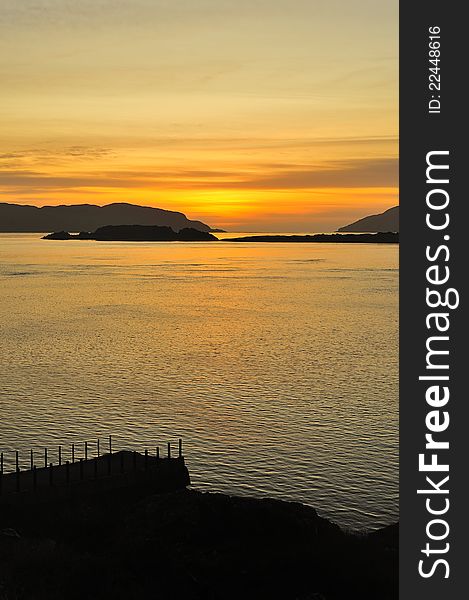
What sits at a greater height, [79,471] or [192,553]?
[79,471]

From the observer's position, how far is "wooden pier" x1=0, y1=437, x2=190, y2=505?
41.0 m

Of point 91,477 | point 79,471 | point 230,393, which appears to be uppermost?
point 79,471

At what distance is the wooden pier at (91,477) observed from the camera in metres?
41.0

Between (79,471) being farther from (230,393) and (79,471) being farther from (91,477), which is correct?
(230,393)

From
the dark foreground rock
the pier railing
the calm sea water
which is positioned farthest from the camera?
the calm sea water

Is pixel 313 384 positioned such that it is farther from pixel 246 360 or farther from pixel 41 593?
pixel 41 593

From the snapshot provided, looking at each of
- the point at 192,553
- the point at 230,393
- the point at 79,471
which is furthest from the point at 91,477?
the point at 230,393

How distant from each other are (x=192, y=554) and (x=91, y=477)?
456 inches

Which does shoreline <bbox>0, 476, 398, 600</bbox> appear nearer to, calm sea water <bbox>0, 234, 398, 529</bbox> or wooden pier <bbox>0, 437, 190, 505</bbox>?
wooden pier <bbox>0, 437, 190, 505</bbox>

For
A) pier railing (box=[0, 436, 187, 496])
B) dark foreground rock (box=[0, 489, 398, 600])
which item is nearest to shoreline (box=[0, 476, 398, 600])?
dark foreground rock (box=[0, 489, 398, 600])

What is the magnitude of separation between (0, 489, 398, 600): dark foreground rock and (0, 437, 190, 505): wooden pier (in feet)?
2.98

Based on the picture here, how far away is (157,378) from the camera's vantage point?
86.5 metres

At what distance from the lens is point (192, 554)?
33.6 metres

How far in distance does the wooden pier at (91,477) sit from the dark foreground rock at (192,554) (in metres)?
0.91
